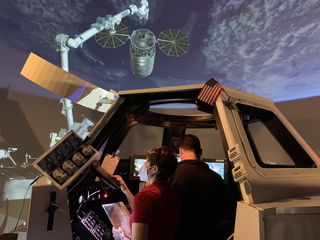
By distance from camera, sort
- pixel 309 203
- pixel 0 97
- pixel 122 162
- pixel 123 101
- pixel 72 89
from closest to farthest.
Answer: pixel 309 203, pixel 123 101, pixel 72 89, pixel 122 162, pixel 0 97

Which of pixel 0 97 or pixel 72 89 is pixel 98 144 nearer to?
pixel 72 89

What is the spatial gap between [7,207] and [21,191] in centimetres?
33

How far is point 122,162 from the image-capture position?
13.0 ft

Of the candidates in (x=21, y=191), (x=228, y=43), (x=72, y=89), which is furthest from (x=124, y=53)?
(x=72, y=89)

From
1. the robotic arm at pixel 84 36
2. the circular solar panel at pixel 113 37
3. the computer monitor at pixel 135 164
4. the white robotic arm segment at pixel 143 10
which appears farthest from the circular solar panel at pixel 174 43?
the computer monitor at pixel 135 164

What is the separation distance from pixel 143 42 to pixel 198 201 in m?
4.65

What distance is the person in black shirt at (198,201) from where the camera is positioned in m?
2.16

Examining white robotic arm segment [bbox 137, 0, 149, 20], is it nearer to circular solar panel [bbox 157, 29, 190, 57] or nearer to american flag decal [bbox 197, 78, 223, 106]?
circular solar panel [bbox 157, 29, 190, 57]

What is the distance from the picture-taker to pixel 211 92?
183cm

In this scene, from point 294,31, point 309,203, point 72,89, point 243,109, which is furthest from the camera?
point 294,31

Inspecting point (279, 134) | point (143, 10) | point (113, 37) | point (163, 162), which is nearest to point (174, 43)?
point (113, 37)

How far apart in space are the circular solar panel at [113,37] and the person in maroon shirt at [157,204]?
456 centimetres

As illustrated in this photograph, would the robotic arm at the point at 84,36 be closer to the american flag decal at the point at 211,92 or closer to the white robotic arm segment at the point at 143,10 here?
the white robotic arm segment at the point at 143,10

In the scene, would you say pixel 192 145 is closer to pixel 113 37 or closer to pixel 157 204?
pixel 157 204
